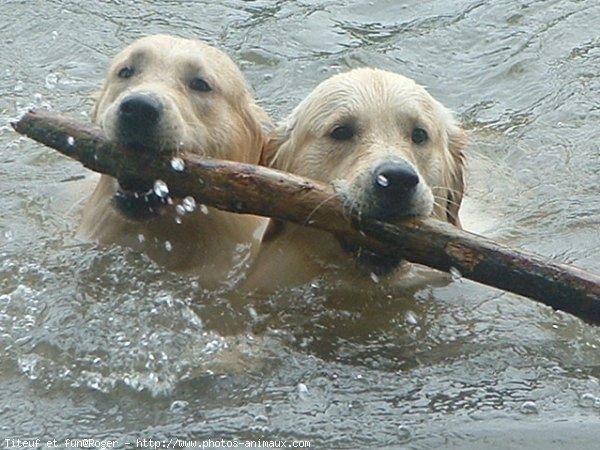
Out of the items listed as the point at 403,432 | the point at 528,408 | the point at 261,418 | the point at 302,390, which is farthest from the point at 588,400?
the point at 261,418

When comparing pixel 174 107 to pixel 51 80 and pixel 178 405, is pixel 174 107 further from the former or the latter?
pixel 51 80

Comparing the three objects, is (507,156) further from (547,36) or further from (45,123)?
(45,123)

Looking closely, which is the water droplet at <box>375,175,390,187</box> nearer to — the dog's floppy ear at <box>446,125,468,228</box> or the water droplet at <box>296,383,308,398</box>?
the water droplet at <box>296,383,308,398</box>

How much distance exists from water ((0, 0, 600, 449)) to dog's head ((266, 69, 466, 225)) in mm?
571

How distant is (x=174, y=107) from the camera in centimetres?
632

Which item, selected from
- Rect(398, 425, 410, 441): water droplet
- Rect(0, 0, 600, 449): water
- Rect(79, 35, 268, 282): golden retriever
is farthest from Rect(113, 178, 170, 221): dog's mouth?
Rect(398, 425, 410, 441): water droplet

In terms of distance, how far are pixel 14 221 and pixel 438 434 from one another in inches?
136

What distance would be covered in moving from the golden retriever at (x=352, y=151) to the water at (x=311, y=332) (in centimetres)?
18

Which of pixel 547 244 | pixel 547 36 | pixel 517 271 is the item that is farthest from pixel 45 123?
pixel 547 36

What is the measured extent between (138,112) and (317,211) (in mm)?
1012

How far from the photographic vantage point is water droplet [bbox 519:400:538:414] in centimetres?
525

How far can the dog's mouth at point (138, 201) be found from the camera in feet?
20.6

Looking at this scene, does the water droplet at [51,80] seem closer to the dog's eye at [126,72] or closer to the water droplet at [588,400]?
the dog's eye at [126,72]

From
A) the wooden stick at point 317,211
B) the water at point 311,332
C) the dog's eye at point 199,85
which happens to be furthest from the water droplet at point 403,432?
the dog's eye at point 199,85
